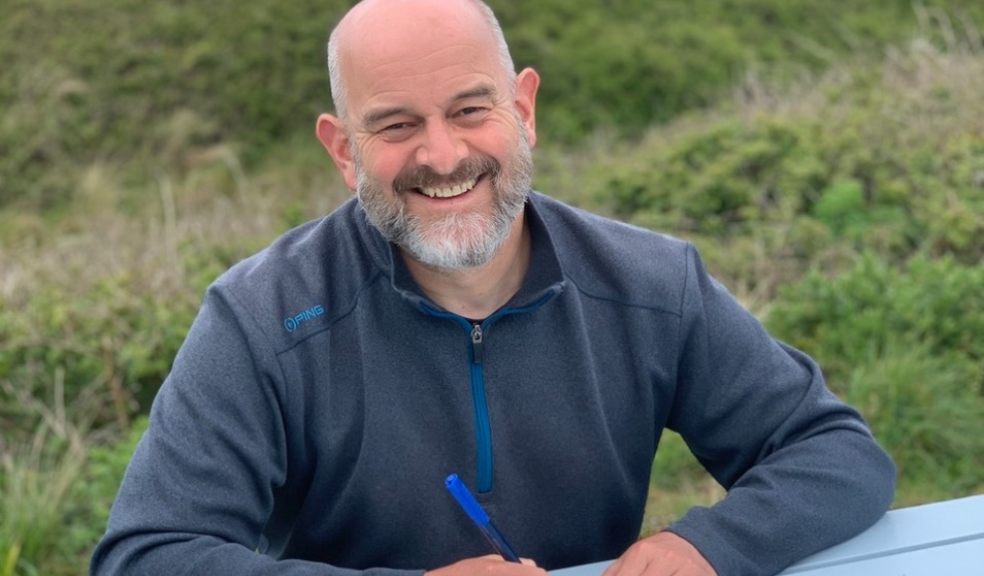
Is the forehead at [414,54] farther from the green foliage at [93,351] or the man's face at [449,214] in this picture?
the green foliage at [93,351]

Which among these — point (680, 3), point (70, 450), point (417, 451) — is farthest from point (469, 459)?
point (680, 3)

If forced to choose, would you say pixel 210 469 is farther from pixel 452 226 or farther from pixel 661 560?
pixel 661 560

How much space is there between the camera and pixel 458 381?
222 cm

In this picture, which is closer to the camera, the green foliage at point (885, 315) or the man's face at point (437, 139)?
the man's face at point (437, 139)

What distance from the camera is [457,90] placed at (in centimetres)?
217

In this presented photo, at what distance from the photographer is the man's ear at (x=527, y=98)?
7.68ft

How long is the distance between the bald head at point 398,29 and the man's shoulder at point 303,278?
7.8 inches

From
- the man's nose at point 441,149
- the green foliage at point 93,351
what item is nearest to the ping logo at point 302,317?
the man's nose at point 441,149

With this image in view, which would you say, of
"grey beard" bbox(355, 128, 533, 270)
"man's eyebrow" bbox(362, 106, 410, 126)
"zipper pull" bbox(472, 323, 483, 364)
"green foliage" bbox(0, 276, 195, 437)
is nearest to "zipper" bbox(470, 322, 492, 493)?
"zipper pull" bbox(472, 323, 483, 364)

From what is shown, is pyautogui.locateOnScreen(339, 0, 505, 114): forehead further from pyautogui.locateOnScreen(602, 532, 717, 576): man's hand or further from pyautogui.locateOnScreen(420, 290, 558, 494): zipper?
pyautogui.locateOnScreen(602, 532, 717, 576): man's hand

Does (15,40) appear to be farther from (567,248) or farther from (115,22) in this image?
(567,248)

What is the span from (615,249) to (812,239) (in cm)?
332

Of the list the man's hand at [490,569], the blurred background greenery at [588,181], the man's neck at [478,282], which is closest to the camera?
the man's hand at [490,569]

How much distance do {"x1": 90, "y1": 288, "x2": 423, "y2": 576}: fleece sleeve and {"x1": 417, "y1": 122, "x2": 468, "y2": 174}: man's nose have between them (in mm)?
367
